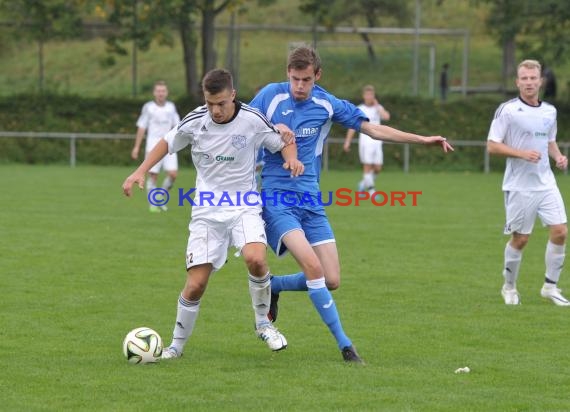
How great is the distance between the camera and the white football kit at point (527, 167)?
9953 mm

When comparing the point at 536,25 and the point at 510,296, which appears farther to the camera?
the point at 536,25

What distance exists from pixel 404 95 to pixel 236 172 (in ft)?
89.1

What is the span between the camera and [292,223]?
7445mm

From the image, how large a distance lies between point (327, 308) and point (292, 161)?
3.15 feet

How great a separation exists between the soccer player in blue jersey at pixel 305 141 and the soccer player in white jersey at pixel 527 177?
2469 mm

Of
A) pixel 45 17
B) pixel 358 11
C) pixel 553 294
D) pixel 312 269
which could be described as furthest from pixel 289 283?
pixel 358 11

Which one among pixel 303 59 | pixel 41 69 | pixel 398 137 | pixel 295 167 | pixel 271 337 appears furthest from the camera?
pixel 41 69

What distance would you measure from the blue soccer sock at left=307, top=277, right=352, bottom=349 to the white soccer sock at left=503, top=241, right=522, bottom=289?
3254 millimetres

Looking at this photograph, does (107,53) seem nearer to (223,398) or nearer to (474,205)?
(474,205)

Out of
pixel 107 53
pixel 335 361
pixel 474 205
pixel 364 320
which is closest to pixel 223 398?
pixel 335 361

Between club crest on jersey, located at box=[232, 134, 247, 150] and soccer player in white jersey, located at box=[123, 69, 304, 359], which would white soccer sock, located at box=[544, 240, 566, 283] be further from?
club crest on jersey, located at box=[232, 134, 247, 150]

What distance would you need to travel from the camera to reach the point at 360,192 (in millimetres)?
23062

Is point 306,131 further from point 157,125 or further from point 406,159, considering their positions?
point 406,159

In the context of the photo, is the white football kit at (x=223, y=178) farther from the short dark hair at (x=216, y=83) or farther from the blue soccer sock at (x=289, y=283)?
the blue soccer sock at (x=289, y=283)
